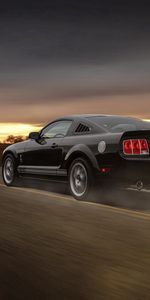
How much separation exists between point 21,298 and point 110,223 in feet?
12.0

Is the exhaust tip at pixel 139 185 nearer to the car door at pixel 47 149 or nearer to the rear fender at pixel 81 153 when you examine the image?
the rear fender at pixel 81 153

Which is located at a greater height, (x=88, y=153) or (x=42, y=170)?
(x=88, y=153)

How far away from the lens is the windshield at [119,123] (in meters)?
10.7

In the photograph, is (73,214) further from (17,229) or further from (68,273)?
(68,273)

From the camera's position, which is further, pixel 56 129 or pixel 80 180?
pixel 56 129

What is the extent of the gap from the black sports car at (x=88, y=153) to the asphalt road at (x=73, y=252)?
70 centimetres

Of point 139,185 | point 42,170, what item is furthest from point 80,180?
point 42,170

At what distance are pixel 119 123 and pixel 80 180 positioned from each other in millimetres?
1200

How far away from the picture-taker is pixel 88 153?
1053 centimetres

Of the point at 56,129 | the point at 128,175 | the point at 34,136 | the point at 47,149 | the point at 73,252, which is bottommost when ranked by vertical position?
the point at 73,252

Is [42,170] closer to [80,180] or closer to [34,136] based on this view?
[34,136]

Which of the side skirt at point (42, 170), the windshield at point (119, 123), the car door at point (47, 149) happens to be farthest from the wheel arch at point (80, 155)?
the windshield at point (119, 123)

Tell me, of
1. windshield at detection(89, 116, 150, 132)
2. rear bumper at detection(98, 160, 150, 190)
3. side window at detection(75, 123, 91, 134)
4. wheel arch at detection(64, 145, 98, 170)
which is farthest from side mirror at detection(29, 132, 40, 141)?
rear bumper at detection(98, 160, 150, 190)

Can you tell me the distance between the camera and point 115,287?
4.68 m
